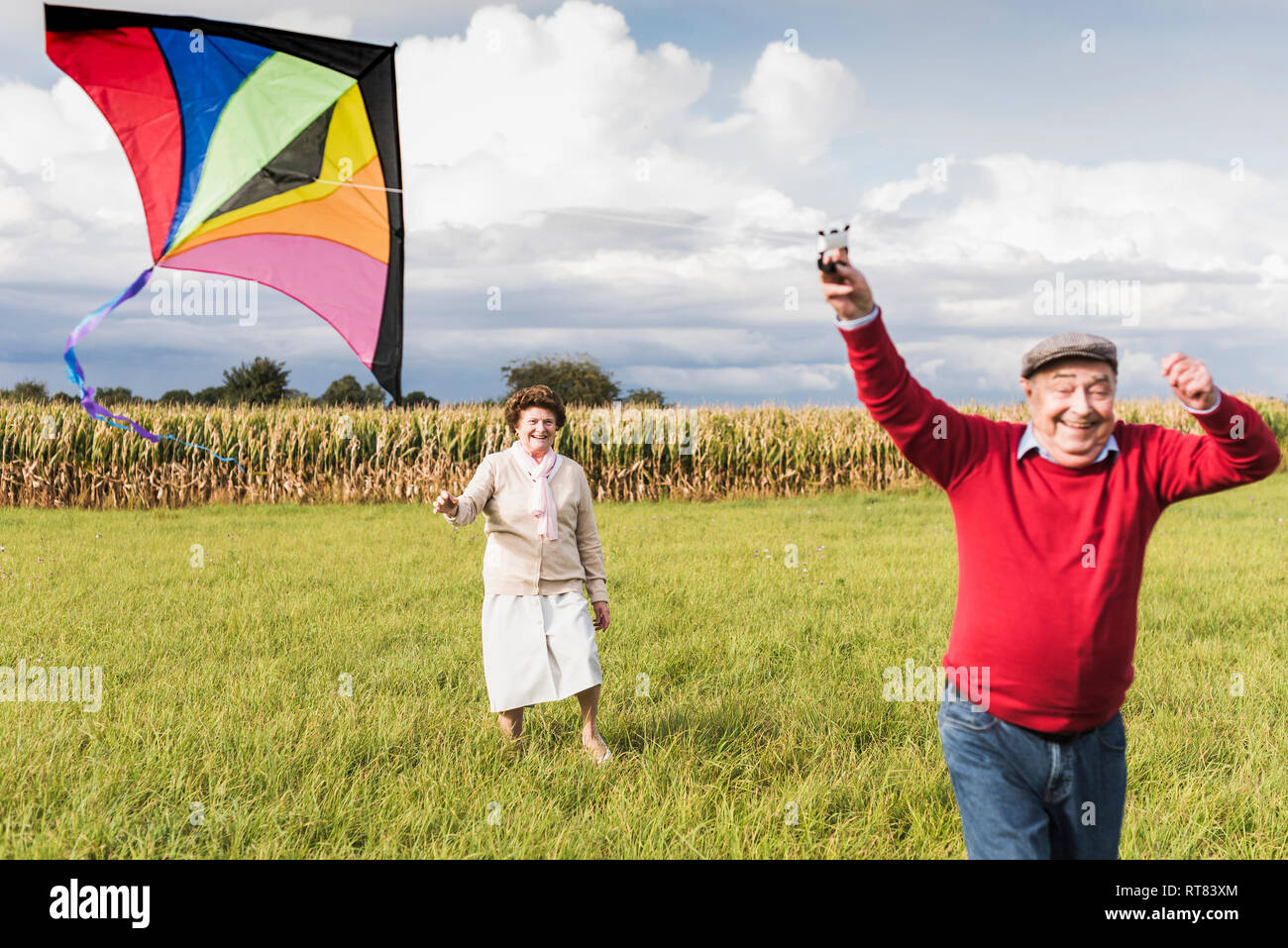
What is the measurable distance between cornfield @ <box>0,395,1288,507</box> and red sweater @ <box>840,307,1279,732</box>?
54.4 ft

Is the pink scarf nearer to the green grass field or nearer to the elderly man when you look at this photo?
the green grass field

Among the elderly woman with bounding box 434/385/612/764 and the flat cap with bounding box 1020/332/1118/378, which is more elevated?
the flat cap with bounding box 1020/332/1118/378


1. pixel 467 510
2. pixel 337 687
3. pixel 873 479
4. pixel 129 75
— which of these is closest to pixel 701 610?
pixel 337 687

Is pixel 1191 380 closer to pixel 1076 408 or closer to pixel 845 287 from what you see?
pixel 1076 408

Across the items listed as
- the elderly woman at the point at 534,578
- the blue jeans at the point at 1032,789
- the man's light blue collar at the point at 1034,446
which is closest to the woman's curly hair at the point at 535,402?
the elderly woman at the point at 534,578

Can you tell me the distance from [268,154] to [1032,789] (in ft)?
14.4

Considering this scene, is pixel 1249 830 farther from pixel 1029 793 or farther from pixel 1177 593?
pixel 1177 593

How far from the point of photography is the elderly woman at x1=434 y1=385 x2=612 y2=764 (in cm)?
469

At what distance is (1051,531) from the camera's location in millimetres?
2656

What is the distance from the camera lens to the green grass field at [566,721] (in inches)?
153

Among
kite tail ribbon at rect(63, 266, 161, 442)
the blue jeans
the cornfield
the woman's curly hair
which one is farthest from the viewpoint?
the cornfield

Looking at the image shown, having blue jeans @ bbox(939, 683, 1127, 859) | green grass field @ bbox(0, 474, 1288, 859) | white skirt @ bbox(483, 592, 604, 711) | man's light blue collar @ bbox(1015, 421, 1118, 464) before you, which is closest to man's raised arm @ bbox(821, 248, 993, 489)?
man's light blue collar @ bbox(1015, 421, 1118, 464)

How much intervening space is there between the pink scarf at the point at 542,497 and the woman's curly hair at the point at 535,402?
209mm
